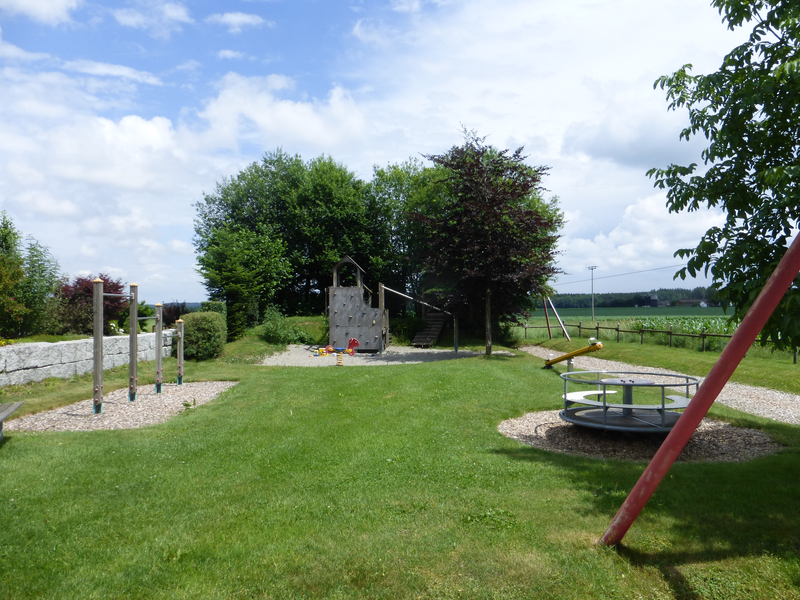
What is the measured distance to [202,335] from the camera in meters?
18.2

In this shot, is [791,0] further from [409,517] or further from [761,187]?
[409,517]

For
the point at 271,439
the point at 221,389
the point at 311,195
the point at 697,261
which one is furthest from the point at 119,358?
the point at 311,195

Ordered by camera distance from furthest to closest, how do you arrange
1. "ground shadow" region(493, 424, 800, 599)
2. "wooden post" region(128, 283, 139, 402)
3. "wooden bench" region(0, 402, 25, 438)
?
"wooden post" region(128, 283, 139, 402), "wooden bench" region(0, 402, 25, 438), "ground shadow" region(493, 424, 800, 599)

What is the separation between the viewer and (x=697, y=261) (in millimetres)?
5754

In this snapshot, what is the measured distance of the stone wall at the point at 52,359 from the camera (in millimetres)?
11373

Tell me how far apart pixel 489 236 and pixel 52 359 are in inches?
543

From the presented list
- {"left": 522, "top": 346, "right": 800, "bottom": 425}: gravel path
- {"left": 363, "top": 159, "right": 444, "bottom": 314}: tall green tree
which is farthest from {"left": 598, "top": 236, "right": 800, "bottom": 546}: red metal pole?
{"left": 363, "top": 159, "right": 444, "bottom": 314}: tall green tree

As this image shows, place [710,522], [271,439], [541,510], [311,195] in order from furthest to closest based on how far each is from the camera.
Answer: [311,195] → [271,439] → [541,510] → [710,522]

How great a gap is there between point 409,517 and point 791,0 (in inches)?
260

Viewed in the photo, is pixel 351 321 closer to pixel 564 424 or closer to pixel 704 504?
pixel 564 424

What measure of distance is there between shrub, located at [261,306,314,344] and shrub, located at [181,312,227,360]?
5188 mm

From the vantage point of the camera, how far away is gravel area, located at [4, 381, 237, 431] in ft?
29.4

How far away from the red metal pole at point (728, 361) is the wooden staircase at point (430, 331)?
22304 mm

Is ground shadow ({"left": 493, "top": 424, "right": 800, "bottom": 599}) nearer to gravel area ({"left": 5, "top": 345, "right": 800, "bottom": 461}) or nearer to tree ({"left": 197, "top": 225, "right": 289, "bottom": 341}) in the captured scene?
gravel area ({"left": 5, "top": 345, "right": 800, "bottom": 461})
